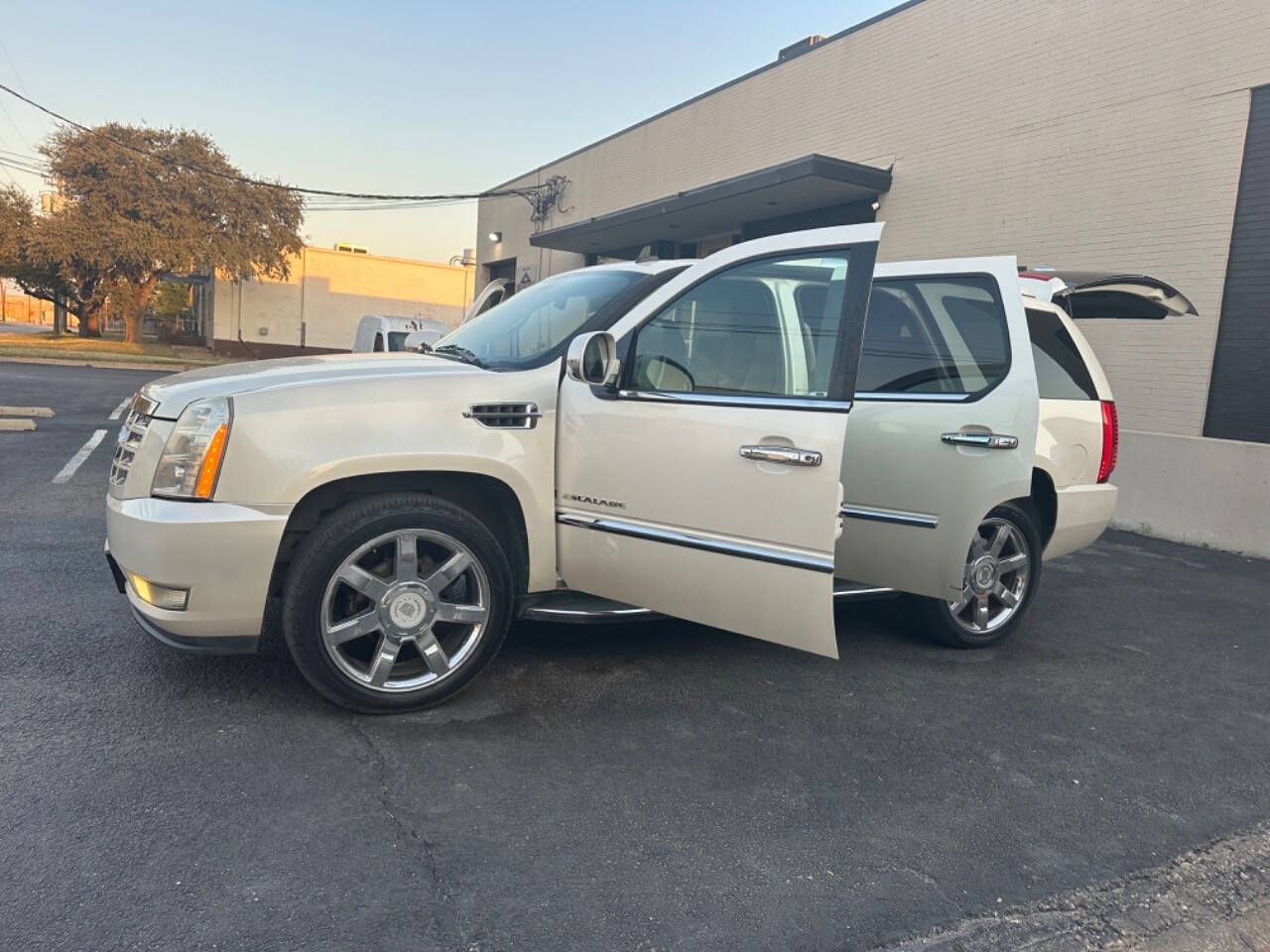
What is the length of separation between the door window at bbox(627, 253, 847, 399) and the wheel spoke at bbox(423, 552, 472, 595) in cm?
100

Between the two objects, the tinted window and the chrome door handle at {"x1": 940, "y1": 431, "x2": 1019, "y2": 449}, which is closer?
the chrome door handle at {"x1": 940, "y1": 431, "x2": 1019, "y2": 449}

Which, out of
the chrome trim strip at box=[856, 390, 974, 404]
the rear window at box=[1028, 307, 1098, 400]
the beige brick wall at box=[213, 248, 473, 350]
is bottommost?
the chrome trim strip at box=[856, 390, 974, 404]

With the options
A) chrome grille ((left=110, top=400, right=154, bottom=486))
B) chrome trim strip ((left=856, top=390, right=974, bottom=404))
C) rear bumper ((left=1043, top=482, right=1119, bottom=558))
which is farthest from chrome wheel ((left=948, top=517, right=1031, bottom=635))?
chrome grille ((left=110, top=400, right=154, bottom=486))

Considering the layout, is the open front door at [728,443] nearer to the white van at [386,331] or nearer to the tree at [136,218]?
the white van at [386,331]

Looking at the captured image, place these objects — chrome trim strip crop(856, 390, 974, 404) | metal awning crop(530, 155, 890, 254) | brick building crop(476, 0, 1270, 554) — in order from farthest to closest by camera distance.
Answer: metal awning crop(530, 155, 890, 254), brick building crop(476, 0, 1270, 554), chrome trim strip crop(856, 390, 974, 404)

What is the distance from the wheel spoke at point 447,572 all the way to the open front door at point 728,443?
447 millimetres

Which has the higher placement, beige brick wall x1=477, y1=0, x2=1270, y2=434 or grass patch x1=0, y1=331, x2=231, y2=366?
beige brick wall x1=477, y1=0, x2=1270, y2=434

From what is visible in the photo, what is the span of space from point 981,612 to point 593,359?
283 cm

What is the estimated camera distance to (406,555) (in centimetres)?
337

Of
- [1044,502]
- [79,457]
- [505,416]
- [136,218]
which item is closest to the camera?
[505,416]

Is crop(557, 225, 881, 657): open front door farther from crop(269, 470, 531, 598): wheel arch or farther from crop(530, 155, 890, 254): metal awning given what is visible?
crop(530, 155, 890, 254): metal awning

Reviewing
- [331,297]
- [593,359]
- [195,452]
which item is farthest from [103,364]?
[593,359]

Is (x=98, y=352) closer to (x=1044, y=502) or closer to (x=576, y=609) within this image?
(x=576, y=609)

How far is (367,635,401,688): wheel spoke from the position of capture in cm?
336
